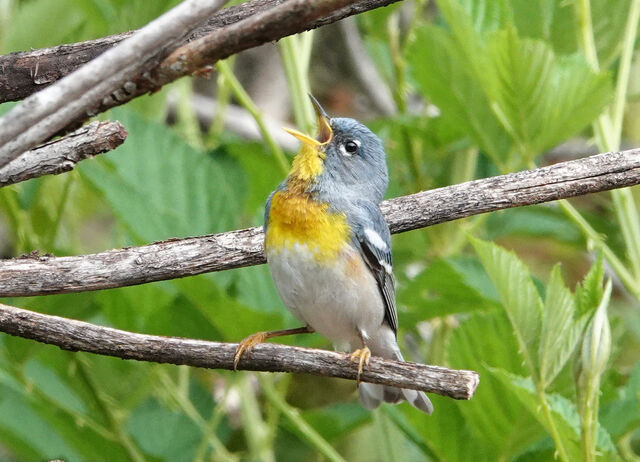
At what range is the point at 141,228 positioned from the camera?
2262 millimetres

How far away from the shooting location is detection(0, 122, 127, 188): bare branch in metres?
1.35

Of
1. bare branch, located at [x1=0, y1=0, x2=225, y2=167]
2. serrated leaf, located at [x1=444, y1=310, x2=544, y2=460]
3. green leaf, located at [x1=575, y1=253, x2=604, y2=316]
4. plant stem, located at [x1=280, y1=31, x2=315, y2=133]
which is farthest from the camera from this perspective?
plant stem, located at [x1=280, y1=31, x2=315, y2=133]

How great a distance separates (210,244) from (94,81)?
1.80 feet

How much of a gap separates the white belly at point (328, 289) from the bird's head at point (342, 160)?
0.66ft

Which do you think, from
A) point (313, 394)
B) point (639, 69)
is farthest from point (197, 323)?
point (639, 69)

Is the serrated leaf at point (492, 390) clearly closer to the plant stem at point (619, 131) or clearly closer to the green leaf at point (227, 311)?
the plant stem at point (619, 131)

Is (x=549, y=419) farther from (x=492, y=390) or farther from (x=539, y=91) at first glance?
(x=539, y=91)

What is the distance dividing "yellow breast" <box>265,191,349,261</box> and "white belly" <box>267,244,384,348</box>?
0.06ft

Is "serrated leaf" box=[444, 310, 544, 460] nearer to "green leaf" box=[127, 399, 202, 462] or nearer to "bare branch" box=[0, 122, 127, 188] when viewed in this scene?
"green leaf" box=[127, 399, 202, 462]

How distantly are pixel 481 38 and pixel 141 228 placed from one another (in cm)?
92

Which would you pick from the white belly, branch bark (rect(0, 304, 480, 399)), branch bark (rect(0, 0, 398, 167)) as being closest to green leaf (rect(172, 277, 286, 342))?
the white belly

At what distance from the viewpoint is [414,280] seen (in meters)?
2.37

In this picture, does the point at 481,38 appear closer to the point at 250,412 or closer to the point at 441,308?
the point at 441,308

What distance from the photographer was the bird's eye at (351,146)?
7.41 ft
